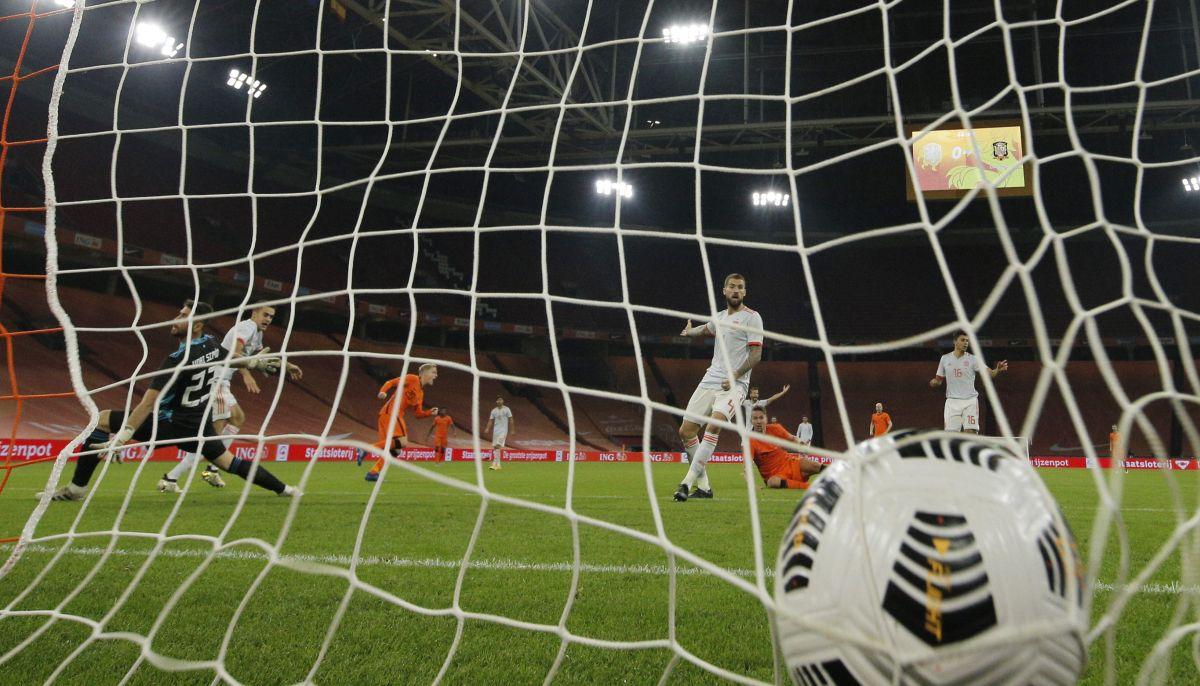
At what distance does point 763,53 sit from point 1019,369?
44.8 feet

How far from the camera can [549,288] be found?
14812 millimetres

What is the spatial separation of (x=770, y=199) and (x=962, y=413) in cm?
1485

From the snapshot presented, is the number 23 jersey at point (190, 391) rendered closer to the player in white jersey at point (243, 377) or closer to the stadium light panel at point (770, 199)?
the player in white jersey at point (243, 377)

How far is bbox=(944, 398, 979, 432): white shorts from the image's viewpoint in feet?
26.1

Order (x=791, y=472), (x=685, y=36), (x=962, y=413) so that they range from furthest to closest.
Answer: (x=962, y=413) < (x=791, y=472) < (x=685, y=36)

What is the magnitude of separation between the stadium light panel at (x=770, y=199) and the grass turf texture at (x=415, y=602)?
17470mm

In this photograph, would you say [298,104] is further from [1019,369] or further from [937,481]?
[1019,369]

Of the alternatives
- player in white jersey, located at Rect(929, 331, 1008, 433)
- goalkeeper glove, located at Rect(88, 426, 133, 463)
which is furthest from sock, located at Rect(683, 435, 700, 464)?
goalkeeper glove, located at Rect(88, 426, 133, 463)

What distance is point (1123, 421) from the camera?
1213 millimetres

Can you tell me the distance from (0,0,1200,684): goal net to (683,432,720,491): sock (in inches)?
20.1

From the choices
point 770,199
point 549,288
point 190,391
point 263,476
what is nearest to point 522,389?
point 549,288

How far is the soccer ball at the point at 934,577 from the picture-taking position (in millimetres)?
1110

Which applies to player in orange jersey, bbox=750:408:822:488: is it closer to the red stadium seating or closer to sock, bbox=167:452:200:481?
sock, bbox=167:452:200:481

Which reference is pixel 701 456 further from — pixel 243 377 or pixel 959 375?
pixel 243 377
